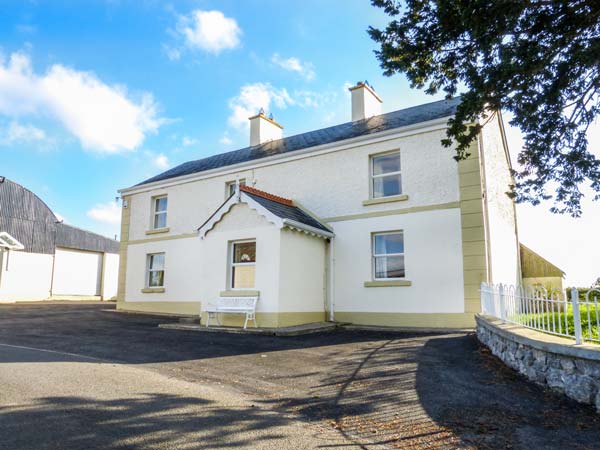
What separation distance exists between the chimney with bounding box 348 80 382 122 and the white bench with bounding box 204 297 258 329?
9.51 meters

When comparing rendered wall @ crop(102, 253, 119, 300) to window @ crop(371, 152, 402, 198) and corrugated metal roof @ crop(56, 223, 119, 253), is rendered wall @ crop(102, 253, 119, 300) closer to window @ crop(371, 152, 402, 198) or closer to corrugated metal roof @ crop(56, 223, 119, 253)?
corrugated metal roof @ crop(56, 223, 119, 253)

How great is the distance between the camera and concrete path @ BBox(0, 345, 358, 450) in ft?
12.3

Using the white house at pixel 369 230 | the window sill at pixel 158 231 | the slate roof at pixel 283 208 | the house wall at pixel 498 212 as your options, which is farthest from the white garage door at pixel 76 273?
the house wall at pixel 498 212

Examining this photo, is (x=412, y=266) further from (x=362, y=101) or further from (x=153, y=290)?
(x=153, y=290)

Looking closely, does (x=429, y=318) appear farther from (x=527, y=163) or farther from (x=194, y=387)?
(x=194, y=387)

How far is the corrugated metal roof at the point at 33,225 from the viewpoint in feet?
88.2

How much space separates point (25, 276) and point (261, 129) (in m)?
18.2

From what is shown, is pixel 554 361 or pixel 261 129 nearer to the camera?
pixel 554 361

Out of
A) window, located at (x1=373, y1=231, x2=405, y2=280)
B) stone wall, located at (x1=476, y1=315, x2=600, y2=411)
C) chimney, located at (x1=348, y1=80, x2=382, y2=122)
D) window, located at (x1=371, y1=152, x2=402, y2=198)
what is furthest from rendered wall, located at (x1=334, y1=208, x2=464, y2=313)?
chimney, located at (x1=348, y1=80, x2=382, y2=122)

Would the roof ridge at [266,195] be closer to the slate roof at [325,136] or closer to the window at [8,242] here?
the slate roof at [325,136]

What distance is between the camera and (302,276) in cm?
1243

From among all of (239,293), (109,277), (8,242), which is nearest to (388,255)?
(239,293)

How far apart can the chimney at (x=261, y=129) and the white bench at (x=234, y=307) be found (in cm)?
1012

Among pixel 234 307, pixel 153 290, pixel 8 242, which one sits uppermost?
pixel 8 242
